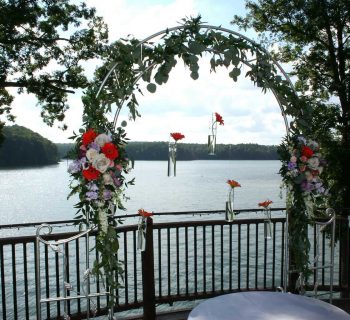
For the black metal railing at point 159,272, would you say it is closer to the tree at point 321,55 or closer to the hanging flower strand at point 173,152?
the hanging flower strand at point 173,152

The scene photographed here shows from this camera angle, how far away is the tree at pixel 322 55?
13.3m

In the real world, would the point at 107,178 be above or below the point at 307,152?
below

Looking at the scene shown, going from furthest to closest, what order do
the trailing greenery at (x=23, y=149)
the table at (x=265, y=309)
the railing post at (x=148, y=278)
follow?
the trailing greenery at (x=23, y=149) < the railing post at (x=148, y=278) < the table at (x=265, y=309)

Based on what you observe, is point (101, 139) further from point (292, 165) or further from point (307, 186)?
point (307, 186)

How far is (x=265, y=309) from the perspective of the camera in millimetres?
2408

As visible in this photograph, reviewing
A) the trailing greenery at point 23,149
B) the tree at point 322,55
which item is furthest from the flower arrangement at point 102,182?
the trailing greenery at point 23,149

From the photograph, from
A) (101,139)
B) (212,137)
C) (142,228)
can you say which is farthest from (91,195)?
(212,137)

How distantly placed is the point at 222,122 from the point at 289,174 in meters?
0.86

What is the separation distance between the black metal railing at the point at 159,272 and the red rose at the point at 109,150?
0.89 meters

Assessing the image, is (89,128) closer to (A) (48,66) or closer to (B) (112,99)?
(B) (112,99)

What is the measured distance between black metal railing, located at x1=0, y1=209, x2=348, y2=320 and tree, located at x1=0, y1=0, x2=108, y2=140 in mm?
5463

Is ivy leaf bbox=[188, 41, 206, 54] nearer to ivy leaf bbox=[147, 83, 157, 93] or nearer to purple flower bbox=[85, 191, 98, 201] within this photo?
ivy leaf bbox=[147, 83, 157, 93]

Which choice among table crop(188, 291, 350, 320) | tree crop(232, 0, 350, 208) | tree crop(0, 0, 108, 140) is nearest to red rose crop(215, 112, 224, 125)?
table crop(188, 291, 350, 320)

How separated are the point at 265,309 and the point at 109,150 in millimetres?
1625
